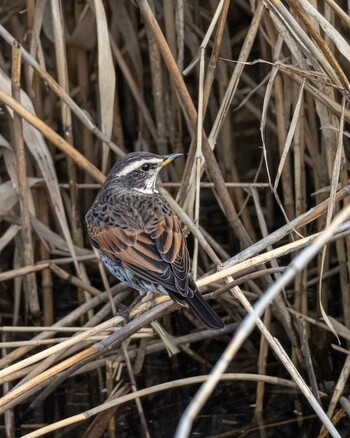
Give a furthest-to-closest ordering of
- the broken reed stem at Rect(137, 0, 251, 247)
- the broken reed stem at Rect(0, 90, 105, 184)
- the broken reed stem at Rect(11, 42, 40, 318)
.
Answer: the broken reed stem at Rect(11, 42, 40, 318) → the broken reed stem at Rect(0, 90, 105, 184) → the broken reed stem at Rect(137, 0, 251, 247)

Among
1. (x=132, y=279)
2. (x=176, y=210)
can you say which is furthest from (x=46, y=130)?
(x=132, y=279)

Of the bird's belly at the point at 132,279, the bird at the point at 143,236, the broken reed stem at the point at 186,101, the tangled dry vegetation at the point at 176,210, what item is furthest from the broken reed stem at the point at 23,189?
the broken reed stem at the point at 186,101

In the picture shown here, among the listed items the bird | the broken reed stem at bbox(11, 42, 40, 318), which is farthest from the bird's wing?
the broken reed stem at bbox(11, 42, 40, 318)

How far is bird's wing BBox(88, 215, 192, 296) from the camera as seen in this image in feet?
12.2

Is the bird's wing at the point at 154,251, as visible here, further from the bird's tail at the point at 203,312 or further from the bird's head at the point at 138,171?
the bird's head at the point at 138,171

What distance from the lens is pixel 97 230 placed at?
4414 millimetres

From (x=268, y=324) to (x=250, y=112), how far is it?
2101 millimetres

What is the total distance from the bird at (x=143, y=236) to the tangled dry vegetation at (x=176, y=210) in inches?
4.5

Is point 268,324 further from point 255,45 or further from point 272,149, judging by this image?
point 255,45

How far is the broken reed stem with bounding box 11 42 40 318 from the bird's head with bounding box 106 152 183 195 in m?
0.53

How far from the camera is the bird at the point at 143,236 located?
3.66 meters

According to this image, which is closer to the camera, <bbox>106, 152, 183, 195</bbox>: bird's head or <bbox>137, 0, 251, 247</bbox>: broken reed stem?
<bbox>137, 0, 251, 247</bbox>: broken reed stem

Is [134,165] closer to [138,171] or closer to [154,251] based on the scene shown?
[138,171]

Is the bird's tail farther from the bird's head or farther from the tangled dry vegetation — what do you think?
the bird's head
